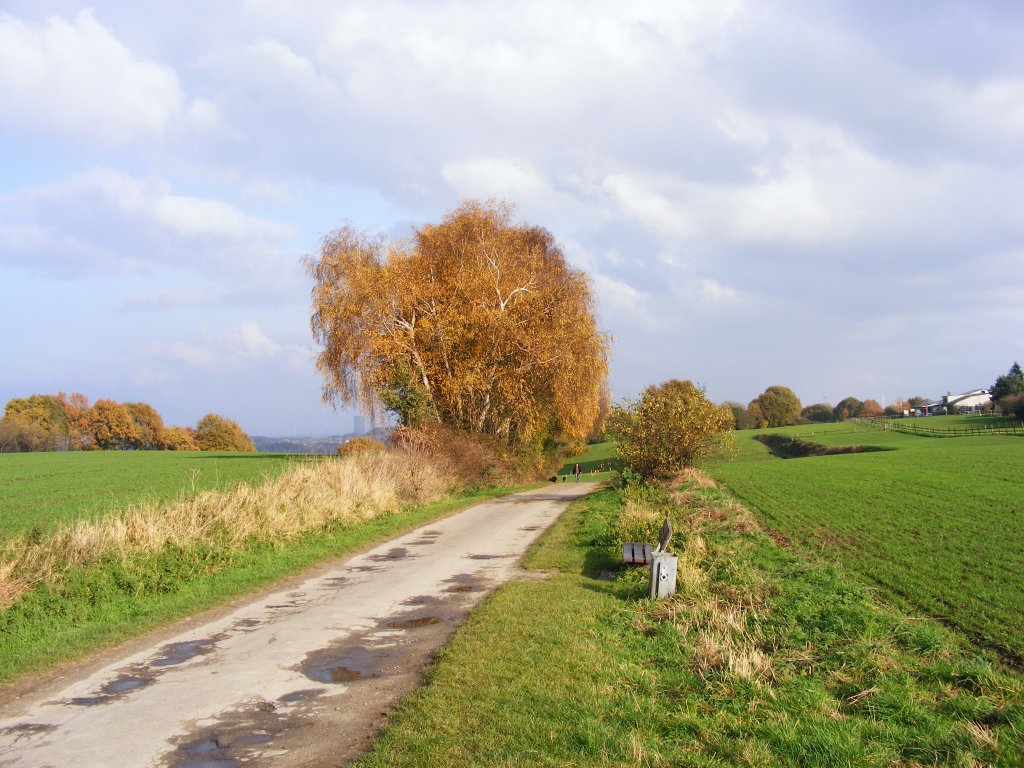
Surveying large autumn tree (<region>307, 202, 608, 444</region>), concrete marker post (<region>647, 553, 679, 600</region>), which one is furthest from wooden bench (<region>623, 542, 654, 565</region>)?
large autumn tree (<region>307, 202, 608, 444</region>)

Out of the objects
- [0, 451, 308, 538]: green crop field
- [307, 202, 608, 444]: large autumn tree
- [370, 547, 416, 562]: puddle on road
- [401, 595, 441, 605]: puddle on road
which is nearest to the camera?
[401, 595, 441, 605]: puddle on road

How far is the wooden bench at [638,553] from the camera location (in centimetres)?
1208

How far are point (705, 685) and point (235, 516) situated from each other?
10101 mm

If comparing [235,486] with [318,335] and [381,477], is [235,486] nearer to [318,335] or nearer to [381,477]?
[381,477]

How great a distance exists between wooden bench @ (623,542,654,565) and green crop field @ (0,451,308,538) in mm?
8373

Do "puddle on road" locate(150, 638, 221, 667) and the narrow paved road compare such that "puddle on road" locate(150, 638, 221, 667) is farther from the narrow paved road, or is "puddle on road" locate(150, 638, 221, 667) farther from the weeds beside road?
the weeds beside road

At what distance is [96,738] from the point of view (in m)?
5.56

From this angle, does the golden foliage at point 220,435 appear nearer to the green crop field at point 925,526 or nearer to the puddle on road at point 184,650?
the green crop field at point 925,526

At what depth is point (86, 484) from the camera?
3284 centimetres

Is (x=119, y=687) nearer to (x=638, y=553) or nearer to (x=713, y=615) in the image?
(x=713, y=615)

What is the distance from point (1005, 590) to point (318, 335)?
91.0 ft

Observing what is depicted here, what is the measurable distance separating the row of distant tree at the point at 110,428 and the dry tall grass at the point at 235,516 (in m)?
81.0

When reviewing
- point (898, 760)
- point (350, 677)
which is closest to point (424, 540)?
point (350, 677)

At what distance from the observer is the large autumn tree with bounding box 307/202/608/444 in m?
31.6
